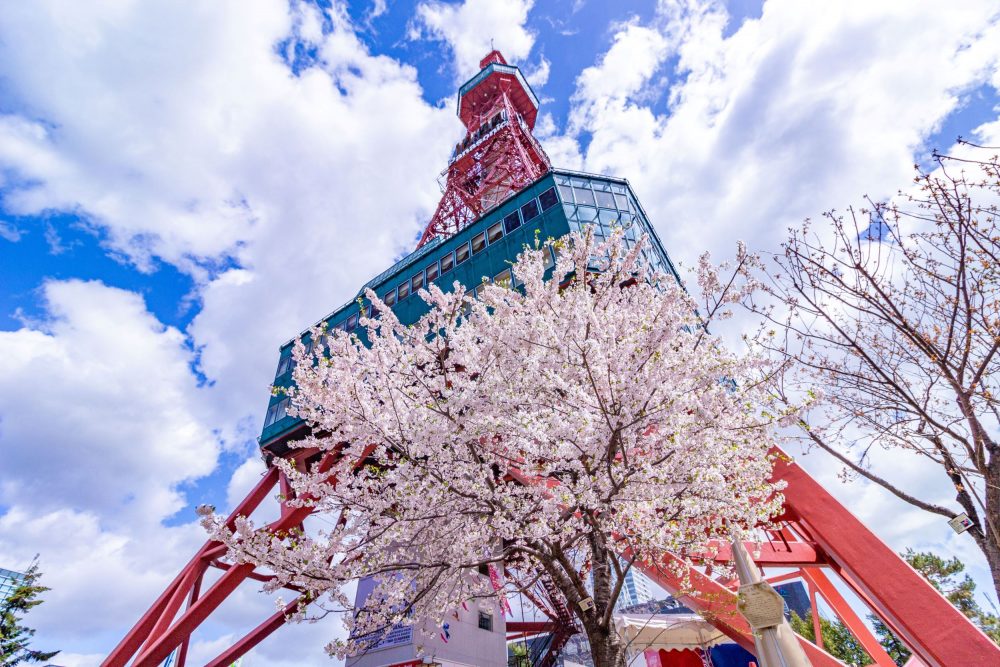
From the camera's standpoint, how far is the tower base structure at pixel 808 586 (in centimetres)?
603

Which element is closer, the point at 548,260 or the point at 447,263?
the point at 548,260

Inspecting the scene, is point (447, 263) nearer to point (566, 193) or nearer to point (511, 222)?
point (511, 222)

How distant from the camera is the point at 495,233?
1608 cm

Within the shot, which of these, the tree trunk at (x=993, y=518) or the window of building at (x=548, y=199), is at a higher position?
the window of building at (x=548, y=199)

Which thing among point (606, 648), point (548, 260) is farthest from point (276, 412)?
point (606, 648)

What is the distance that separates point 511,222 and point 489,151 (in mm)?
17887

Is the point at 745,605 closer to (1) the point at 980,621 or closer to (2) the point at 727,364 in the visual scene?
(2) the point at 727,364

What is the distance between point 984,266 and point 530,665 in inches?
666

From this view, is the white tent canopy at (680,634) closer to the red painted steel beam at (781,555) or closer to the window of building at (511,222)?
the red painted steel beam at (781,555)

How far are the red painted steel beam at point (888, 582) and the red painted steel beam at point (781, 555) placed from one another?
653 mm

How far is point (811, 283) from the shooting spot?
6379 millimetres

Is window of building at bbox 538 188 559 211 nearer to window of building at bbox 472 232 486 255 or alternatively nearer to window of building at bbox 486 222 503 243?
window of building at bbox 486 222 503 243

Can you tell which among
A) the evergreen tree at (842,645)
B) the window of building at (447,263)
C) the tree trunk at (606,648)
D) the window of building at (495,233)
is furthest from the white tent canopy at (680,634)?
the evergreen tree at (842,645)

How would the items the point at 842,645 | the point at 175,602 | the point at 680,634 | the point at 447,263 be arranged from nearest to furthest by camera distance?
the point at 680,634, the point at 175,602, the point at 447,263, the point at 842,645
